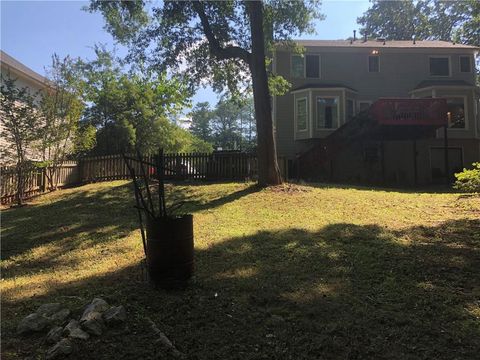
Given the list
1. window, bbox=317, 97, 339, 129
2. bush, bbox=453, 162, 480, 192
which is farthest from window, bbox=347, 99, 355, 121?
bush, bbox=453, 162, 480, 192

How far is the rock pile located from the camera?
375 cm

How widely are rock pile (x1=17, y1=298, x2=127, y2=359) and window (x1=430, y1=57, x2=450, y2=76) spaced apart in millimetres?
25961

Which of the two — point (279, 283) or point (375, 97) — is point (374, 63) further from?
point (279, 283)

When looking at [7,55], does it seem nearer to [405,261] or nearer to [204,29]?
[204,29]

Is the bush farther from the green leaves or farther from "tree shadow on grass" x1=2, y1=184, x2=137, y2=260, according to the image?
the green leaves

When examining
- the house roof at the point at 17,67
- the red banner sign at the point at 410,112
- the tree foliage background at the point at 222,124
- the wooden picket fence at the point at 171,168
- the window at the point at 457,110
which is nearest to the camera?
the wooden picket fence at the point at 171,168

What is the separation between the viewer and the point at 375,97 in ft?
82.0

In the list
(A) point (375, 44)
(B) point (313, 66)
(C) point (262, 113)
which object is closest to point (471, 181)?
(C) point (262, 113)

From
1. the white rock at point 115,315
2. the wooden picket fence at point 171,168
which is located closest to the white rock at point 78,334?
the white rock at point 115,315

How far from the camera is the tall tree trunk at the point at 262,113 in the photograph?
13.8 m

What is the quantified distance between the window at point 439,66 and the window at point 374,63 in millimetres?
3367

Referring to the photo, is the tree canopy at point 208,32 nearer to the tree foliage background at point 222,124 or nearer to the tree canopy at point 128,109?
the tree canopy at point 128,109

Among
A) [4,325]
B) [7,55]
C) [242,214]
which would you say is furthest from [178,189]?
[7,55]

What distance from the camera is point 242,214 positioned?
400 inches
